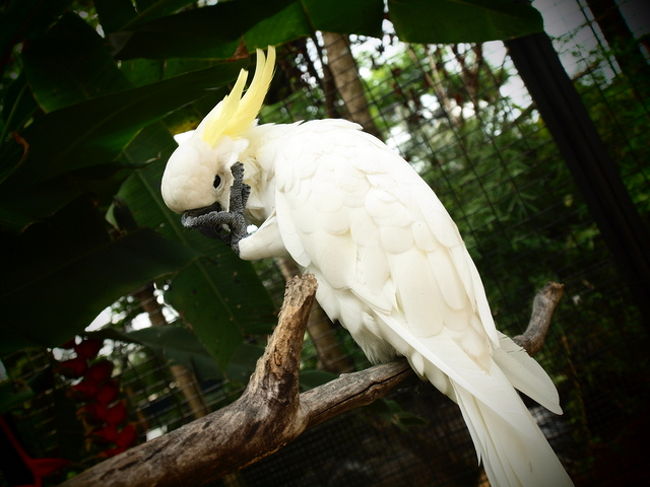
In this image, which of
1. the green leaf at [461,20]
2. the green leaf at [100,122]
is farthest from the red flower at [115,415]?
the green leaf at [461,20]

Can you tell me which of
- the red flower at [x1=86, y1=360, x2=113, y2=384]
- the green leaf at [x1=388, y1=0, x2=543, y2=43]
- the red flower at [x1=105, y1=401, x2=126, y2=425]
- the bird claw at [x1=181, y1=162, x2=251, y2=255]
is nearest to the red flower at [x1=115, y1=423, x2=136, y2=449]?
the red flower at [x1=105, y1=401, x2=126, y2=425]

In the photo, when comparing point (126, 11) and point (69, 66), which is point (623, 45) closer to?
point (126, 11)

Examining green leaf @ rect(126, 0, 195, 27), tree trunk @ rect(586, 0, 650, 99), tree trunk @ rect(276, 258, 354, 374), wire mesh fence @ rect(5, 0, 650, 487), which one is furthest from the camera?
tree trunk @ rect(276, 258, 354, 374)

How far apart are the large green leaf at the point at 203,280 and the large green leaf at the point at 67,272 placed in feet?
0.88

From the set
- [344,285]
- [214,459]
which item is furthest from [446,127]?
[214,459]

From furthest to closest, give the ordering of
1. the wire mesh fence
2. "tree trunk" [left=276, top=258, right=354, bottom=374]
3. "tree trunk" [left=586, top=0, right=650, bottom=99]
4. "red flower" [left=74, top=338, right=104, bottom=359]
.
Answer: "tree trunk" [left=276, top=258, right=354, bottom=374]
the wire mesh fence
"tree trunk" [left=586, top=0, right=650, bottom=99]
"red flower" [left=74, top=338, right=104, bottom=359]

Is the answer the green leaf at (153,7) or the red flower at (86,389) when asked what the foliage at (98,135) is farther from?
the red flower at (86,389)

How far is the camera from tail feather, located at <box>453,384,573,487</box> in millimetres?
825

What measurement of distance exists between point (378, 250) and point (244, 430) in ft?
1.70

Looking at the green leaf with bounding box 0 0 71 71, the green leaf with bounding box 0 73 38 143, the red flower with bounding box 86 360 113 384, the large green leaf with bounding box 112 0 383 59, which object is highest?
the green leaf with bounding box 0 0 71 71

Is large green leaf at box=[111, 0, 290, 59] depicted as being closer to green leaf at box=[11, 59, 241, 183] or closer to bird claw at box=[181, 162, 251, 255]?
green leaf at box=[11, 59, 241, 183]

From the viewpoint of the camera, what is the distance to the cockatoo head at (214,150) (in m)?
1.18

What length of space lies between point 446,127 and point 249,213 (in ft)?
3.73

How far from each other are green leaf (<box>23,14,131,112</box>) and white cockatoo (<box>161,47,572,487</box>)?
278 millimetres
